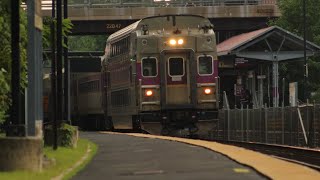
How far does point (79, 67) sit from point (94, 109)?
519 cm

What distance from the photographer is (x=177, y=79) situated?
93.3ft

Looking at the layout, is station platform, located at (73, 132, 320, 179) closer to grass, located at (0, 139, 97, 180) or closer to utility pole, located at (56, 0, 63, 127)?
grass, located at (0, 139, 97, 180)

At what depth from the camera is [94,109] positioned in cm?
4031

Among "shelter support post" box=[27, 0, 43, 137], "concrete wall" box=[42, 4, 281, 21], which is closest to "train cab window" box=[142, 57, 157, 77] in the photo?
"shelter support post" box=[27, 0, 43, 137]

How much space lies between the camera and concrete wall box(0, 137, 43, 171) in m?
13.4

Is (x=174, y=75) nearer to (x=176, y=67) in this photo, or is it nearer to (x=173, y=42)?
(x=176, y=67)

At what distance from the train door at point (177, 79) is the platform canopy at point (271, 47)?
19.7 metres

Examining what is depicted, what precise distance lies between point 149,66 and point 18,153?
15.5 metres

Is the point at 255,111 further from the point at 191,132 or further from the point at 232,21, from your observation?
the point at 232,21

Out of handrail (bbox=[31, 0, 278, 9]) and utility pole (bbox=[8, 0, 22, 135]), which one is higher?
handrail (bbox=[31, 0, 278, 9])

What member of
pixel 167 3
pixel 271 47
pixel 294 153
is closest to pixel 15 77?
pixel 294 153

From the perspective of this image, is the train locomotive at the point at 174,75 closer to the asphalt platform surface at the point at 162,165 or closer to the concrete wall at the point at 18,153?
the asphalt platform surface at the point at 162,165

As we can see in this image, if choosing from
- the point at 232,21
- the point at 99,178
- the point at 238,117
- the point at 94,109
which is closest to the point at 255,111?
the point at 238,117

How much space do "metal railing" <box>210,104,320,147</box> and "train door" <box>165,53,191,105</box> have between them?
13.5 ft
